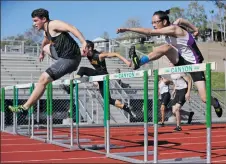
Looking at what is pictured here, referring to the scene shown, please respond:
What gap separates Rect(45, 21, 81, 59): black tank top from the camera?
5.75m

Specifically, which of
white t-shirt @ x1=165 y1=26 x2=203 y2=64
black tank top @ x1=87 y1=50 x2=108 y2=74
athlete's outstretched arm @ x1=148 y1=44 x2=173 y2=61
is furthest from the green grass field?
white t-shirt @ x1=165 y1=26 x2=203 y2=64


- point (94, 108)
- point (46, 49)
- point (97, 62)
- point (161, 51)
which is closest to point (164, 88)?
point (94, 108)

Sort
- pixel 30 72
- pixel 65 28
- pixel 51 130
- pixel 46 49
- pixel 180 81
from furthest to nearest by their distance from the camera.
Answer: pixel 30 72
pixel 180 81
pixel 51 130
pixel 46 49
pixel 65 28

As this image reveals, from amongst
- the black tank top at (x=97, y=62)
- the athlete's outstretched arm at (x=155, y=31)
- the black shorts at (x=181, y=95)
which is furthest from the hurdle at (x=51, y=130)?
the black shorts at (x=181, y=95)

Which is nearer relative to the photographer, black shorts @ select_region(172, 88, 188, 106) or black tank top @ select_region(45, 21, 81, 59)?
black tank top @ select_region(45, 21, 81, 59)

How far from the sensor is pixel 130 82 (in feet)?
69.7

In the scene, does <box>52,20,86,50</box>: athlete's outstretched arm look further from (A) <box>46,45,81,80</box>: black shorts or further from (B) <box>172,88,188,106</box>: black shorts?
(B) <box>172,88,188,106</box>: black shorts

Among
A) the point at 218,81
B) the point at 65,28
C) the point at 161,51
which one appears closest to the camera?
the point at 65,28

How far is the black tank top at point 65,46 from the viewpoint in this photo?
5.75m

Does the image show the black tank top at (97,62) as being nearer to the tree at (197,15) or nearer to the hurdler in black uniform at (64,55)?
the hurdler in black uniform at (64,55)

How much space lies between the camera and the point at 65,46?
575 centimetres

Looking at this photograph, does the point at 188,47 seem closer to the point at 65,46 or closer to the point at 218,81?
the point at 65,46

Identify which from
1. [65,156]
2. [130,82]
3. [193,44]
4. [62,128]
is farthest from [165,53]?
[130,82]

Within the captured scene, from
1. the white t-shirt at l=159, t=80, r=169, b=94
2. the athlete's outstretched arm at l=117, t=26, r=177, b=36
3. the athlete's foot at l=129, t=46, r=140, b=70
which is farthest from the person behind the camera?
the white t-shirt at l=159, t=80, r=169, b=94
